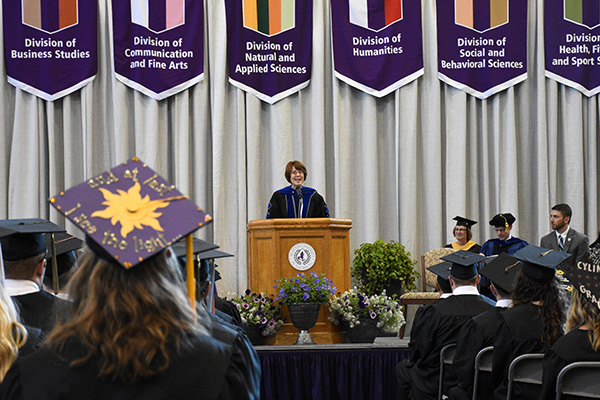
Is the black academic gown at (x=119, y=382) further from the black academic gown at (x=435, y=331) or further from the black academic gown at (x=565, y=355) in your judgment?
the black academic gown at (x=435, y=331)

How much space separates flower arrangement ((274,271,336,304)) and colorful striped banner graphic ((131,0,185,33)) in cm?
503

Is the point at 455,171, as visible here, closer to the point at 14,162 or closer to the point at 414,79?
the point at 414,79

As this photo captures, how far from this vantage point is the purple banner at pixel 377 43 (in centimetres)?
1052

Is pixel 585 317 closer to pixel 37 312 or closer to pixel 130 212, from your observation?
pixel 130 212

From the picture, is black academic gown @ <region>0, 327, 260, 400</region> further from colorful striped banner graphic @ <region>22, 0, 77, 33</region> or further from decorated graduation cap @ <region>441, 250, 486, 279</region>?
colorful striped banner graphic @ <region>22, 0, 77, 33</region>

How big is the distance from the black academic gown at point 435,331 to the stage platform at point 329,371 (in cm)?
126

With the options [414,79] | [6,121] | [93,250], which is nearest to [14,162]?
[6,121]

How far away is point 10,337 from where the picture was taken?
2.14 m

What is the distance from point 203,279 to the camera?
4.21m

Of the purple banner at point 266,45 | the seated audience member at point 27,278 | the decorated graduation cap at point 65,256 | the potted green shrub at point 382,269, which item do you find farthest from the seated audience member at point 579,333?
the purple banner at point 266,45

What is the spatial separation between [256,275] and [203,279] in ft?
9.66

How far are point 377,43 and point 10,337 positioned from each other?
8939mm

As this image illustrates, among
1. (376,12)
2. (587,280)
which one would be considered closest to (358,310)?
(587,280)

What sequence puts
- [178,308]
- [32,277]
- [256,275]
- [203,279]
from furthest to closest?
[256,275], [203,279], [32,277], [178,308]
